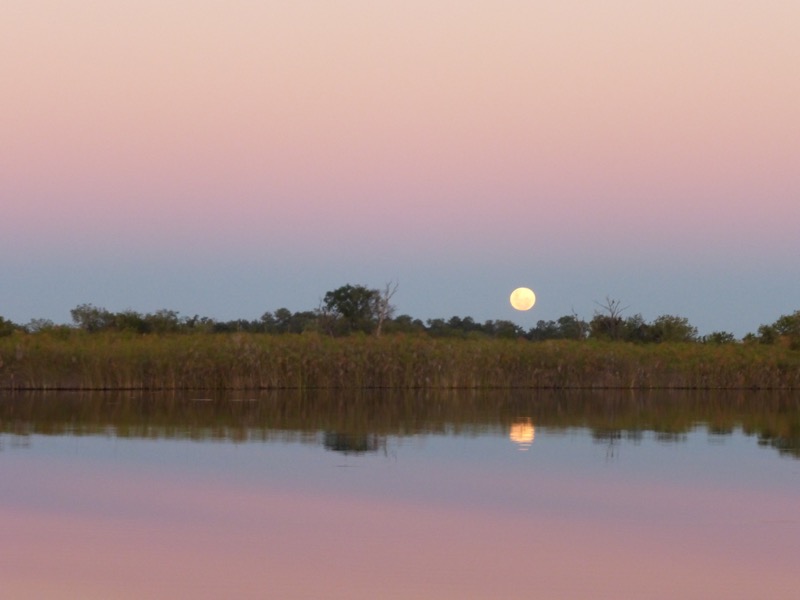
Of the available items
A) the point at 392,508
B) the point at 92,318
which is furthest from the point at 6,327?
the point at 392,508

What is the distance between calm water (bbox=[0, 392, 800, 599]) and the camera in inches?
346

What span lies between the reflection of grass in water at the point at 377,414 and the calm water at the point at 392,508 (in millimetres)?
147

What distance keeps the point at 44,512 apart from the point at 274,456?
5.60 metres

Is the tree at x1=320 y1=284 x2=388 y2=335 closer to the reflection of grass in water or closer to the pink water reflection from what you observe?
the reflection of grass in water

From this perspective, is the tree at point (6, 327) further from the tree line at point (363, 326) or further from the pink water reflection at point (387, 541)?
the pink water reflection at point (387, 541)

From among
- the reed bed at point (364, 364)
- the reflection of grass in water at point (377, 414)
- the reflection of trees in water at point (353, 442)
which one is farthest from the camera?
the reed bed at point (364, 364)

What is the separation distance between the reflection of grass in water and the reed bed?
1.25m

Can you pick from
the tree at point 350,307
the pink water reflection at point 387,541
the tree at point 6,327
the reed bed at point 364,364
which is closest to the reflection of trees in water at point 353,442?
the pink water reflection at point 387,541

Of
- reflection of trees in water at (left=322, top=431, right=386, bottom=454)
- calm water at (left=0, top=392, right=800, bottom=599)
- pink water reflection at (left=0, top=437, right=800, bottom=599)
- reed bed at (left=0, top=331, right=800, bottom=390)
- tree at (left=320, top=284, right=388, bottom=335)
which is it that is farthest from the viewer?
tree at (left=320, top=284, right=388, bottom=335)

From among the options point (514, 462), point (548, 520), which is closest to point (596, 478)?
point (514, 462)

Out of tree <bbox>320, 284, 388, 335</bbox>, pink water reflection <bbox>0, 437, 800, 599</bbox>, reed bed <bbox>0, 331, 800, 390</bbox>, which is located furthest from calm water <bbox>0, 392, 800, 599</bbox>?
tree <bbox>320, 284, 388, 335</bbox>

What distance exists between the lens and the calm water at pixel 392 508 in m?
8.80

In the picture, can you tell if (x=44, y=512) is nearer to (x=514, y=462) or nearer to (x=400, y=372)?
(x=514, y=462)

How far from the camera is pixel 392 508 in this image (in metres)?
12.1
